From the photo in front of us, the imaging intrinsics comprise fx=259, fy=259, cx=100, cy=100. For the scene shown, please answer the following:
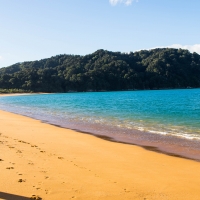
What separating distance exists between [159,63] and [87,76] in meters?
42.7

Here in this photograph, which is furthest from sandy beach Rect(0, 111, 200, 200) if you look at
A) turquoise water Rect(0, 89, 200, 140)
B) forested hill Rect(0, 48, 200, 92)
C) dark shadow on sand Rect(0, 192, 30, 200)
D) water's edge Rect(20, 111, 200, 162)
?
forested hill Rect(0, 48, 200, 92)

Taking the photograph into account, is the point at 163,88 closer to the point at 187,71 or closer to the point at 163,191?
the point at 187,71

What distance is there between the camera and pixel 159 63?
15088cm

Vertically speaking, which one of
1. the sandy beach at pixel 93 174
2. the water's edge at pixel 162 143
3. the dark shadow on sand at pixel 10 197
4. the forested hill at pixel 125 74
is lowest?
the water's edge at pixel 162 143

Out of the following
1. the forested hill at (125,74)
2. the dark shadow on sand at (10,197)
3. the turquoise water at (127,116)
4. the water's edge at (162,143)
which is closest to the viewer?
the dark shadow on sand at (10,197)

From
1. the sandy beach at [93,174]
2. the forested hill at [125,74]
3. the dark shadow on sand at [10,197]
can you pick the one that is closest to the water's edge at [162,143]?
the sandy beach at [93,174]

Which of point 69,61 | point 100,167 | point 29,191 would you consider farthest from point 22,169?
point 69,61

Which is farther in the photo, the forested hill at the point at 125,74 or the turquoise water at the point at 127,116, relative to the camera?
the forested hill at the point at 125,74

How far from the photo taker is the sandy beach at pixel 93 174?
18.8 ft

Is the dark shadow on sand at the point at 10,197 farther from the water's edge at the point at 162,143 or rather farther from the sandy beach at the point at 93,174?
the water's edge at the point at 162,143

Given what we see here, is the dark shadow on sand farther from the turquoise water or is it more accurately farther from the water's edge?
the turquoise water

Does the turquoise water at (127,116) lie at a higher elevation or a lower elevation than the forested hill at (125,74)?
lower

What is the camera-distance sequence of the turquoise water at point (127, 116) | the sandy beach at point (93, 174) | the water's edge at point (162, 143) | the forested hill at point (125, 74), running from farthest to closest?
the forested hill at point (125, 74), the turquoise water at point (127, 116), the water's edge at point (162, 143), the sandy beach at point (93, 174)

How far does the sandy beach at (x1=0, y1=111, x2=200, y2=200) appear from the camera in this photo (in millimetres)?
5730
